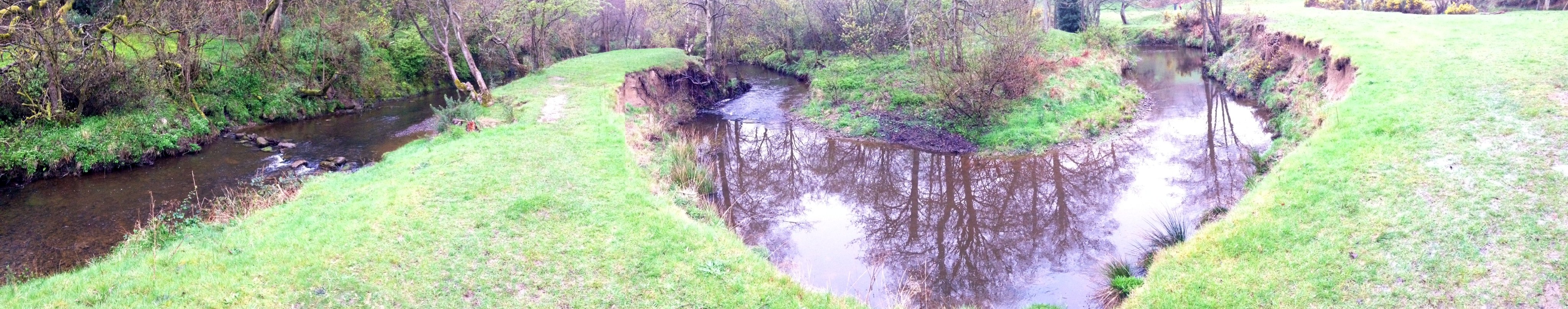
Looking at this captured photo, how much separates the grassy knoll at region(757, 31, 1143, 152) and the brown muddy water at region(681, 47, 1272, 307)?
0.72 metres

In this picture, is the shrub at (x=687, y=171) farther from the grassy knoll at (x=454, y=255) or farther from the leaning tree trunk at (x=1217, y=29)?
the leaning tree trunk at (x=1217, y=29)

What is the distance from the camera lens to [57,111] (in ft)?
52.2

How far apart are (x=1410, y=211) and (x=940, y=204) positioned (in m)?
6.62

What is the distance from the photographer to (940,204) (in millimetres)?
13711

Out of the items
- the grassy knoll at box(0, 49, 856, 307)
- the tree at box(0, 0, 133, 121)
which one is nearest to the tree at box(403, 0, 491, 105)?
the tree at box(0, 0, 133, 121)

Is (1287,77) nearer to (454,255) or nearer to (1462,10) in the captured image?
(1462,10)

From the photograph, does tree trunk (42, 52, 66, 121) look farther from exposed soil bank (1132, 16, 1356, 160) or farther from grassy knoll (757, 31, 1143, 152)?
exposed soil bank (1132, 16, 1356, 160)

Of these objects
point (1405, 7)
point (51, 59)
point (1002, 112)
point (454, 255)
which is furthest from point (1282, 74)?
point (51, 59)

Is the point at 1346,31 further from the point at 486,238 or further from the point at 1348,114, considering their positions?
the point at 486,238

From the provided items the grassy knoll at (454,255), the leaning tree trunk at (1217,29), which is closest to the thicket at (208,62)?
the grassy knoll at (454,255)

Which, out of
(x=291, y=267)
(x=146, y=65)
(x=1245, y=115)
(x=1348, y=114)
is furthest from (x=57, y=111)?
(x=1245, y=115)

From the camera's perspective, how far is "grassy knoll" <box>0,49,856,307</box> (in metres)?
7.75

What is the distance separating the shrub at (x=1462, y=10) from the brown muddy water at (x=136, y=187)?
131 feet

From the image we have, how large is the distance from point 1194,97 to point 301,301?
24696 mm
